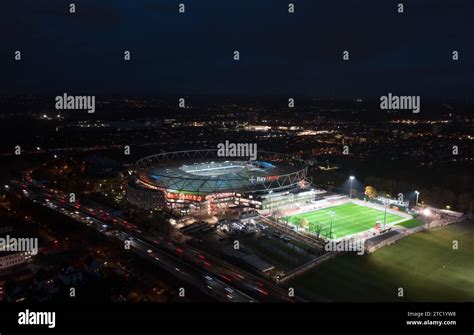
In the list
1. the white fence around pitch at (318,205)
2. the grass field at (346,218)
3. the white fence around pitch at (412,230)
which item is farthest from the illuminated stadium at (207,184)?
the white fence around pitch at (412,230)

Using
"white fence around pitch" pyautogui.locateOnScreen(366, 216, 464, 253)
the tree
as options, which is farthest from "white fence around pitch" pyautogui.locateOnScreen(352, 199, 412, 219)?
"white fence around pitch" pyautogui.locateOnScreen(366, 216, 464, 253)

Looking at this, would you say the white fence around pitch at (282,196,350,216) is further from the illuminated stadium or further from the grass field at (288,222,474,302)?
the grass field at (288,222,474,302)

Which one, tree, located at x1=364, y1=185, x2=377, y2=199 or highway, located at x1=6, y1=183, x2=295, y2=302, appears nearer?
highway, located at x1=6, y1=183, x2=295, y2=302

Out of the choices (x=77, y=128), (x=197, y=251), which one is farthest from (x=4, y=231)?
(x=77, y=128)

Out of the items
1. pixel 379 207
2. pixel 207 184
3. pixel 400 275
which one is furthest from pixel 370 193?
pixel 400 275

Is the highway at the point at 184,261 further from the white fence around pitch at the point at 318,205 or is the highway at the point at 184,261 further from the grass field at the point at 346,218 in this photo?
the white fence around pitch at the point at 318,205

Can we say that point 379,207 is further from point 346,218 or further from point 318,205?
point 318,205

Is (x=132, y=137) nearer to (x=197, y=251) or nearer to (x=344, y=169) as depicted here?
(x=344, y=169)

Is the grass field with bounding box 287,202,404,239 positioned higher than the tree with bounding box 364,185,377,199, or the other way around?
the tree with bounding box 364,185,377,199
